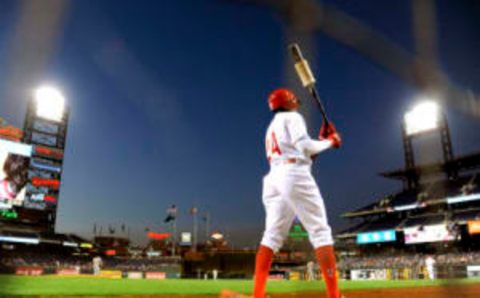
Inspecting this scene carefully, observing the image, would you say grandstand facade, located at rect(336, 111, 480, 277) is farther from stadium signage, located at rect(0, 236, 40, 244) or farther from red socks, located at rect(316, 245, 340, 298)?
stadium signage, located at rect(0, 236, 40, 244)

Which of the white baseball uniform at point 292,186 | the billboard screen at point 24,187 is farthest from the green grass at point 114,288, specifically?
the billboard screen at point 24,187

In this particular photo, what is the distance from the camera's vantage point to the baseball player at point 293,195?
3.06 m

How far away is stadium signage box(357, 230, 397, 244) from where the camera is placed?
3672cm

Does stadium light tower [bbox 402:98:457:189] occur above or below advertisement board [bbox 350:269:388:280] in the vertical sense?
above

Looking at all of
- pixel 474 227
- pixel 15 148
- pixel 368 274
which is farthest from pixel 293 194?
pixel 474 227

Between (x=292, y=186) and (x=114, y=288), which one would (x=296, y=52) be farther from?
(x=114, y=288)

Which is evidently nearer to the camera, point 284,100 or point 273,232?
point 273,232

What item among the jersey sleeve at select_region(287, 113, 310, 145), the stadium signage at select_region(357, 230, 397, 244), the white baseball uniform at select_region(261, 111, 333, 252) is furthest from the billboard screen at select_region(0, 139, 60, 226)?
the stadium signage at select_region(357, 230, 397, 244)

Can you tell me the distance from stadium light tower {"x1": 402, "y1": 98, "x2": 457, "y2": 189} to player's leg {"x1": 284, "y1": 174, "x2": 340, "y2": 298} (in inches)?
1512

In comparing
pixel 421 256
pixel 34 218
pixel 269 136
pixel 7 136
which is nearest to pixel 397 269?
pixel 421 256

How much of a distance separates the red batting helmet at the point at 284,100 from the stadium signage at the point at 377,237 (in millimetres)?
36950

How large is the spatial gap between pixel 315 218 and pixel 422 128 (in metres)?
40.2

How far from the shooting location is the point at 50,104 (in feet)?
139

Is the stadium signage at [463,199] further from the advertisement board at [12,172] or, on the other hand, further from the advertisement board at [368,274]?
the advertisement board at [12,172]
